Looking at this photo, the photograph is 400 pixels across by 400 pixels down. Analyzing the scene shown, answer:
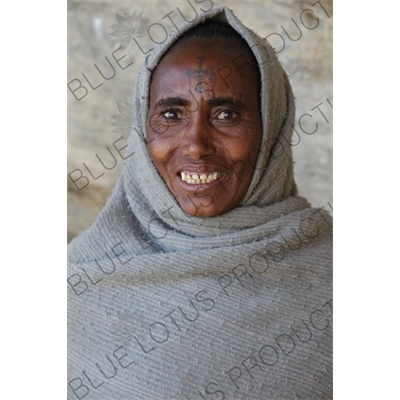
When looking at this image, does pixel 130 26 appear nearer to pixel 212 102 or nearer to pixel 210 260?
pixel 212 102

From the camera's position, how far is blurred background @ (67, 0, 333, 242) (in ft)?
3.80

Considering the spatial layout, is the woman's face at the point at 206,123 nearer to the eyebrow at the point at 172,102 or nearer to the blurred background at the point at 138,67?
the eyebrow at the point at 172,102

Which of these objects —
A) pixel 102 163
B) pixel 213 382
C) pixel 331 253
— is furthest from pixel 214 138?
pixel 102 163

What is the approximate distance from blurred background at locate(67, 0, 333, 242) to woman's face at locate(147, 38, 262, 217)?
128 mm

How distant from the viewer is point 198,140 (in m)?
0.92

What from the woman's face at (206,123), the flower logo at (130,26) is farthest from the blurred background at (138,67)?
the woman's face at (206,123)

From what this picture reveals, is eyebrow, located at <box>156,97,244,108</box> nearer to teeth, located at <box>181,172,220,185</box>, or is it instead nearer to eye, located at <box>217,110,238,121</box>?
eye, located at <box>217,110,238,121</box>

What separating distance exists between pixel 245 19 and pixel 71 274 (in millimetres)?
661

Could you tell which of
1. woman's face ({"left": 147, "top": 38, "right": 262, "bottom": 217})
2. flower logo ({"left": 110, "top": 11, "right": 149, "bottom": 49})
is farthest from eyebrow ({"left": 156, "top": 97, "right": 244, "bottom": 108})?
flower logo ({"left": 110, "top": 11, "right": 149, "bottom": 49})

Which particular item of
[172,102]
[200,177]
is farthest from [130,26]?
[200,177]

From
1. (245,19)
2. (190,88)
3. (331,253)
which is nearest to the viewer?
(190,88)

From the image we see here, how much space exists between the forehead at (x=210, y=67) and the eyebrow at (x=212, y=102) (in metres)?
0.02

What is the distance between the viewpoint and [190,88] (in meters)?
0.93
